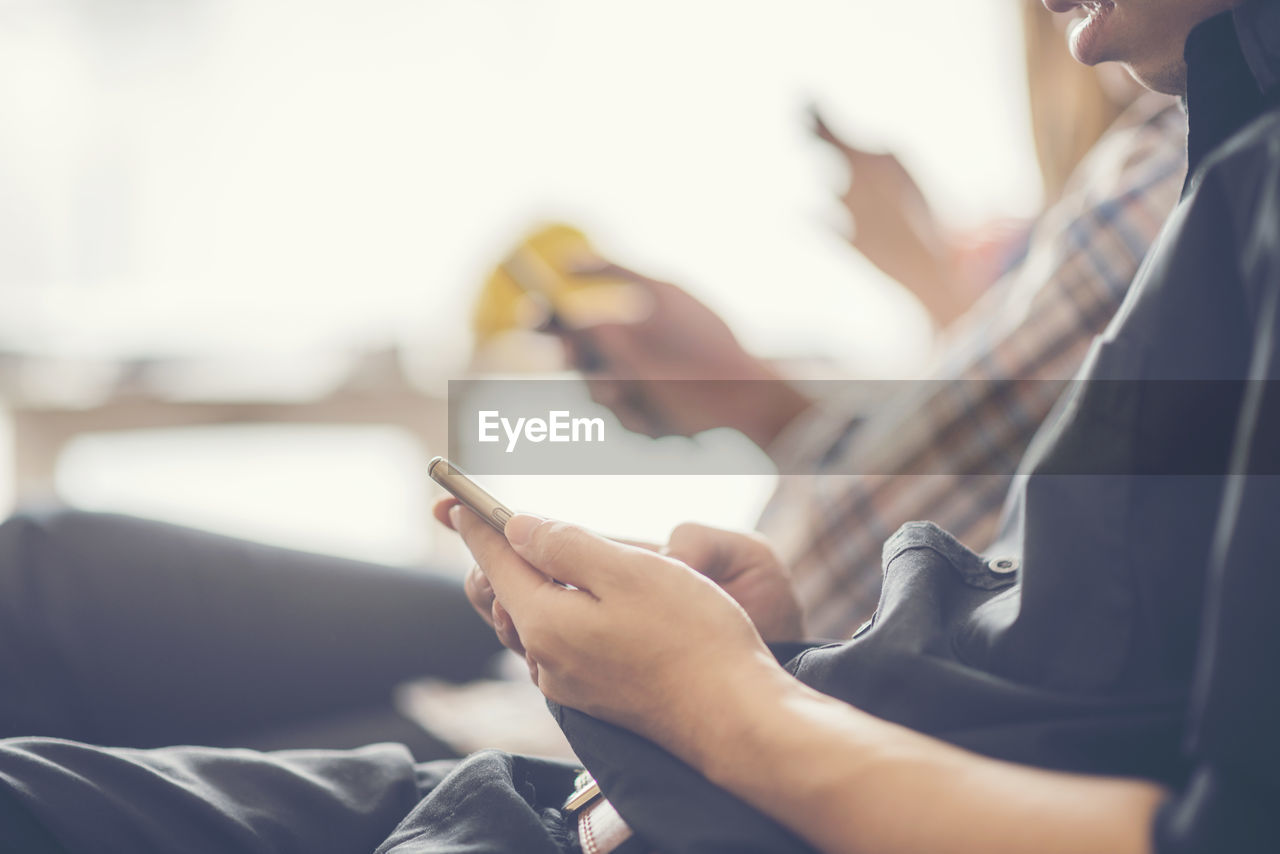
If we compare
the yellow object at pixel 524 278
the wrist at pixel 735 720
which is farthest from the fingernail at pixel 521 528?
the yellow object at pixel 524 278

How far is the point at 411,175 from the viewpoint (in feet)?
5.44

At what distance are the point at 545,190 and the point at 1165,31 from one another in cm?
139

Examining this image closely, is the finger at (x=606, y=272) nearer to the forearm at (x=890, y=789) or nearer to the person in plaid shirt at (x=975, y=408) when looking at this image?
the person in plaid shirt at (x=975, y=408)

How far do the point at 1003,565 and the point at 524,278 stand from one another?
40.8 inches

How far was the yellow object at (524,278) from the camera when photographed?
132 cm

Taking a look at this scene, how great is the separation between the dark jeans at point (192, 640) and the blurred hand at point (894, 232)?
768 mm

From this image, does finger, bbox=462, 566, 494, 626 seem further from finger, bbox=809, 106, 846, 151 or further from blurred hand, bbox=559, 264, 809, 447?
finger, bbox=809, 106, 846, 151

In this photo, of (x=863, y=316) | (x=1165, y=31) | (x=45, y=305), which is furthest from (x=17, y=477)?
(x=1165, y=31)

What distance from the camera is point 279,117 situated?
5.36ft

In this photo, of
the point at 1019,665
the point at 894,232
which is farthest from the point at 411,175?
the point at 1019,665

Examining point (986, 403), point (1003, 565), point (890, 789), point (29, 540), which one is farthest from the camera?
point (986, 403)

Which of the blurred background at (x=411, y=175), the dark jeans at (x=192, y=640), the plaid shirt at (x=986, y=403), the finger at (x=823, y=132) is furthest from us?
the blurred background at (x=411, y=175)

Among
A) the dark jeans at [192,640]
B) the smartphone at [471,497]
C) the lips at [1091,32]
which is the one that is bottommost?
the dark jeans at [192,640]

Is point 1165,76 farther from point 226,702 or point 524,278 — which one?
point 524,278
